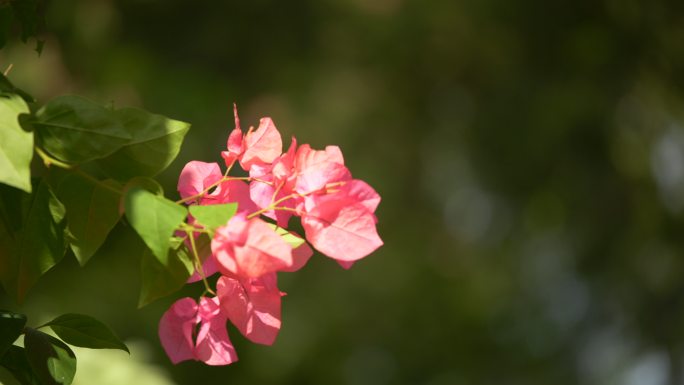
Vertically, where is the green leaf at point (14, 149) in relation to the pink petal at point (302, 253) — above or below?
above

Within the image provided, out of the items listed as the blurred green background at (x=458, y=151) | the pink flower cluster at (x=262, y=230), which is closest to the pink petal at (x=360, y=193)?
the pink flower cluster at (x=262, y=230)

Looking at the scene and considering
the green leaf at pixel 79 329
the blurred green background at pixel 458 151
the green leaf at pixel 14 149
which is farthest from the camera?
the blurred green background at pixel 458 151

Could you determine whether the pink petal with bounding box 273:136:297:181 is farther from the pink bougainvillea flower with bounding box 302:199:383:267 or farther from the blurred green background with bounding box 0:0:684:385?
the blurred green background with bounding box 0:0:684:385

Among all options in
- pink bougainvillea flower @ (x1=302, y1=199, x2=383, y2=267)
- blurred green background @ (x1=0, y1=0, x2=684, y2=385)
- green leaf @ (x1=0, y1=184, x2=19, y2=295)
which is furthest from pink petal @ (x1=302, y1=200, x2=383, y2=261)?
blurred green background @ (x1=0, y1=0, x2=684, y2=385)

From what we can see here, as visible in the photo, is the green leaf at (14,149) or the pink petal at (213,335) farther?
the pink petal at (213,335)

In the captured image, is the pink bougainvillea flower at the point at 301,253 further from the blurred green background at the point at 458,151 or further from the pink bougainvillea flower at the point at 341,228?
the blurred green background at the point at 458,151

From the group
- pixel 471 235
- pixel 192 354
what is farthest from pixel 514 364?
pixel 192 354

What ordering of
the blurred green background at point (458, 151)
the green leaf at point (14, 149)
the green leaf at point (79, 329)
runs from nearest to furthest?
the green leaf at point (14, 149)
the green leaf at point (79, 329)
the blurred green background at point (458, 151)

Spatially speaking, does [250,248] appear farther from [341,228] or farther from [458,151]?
[458,151]

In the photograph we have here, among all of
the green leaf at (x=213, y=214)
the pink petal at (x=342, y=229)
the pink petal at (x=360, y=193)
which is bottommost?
the green leaf at (x=213, y=214)
